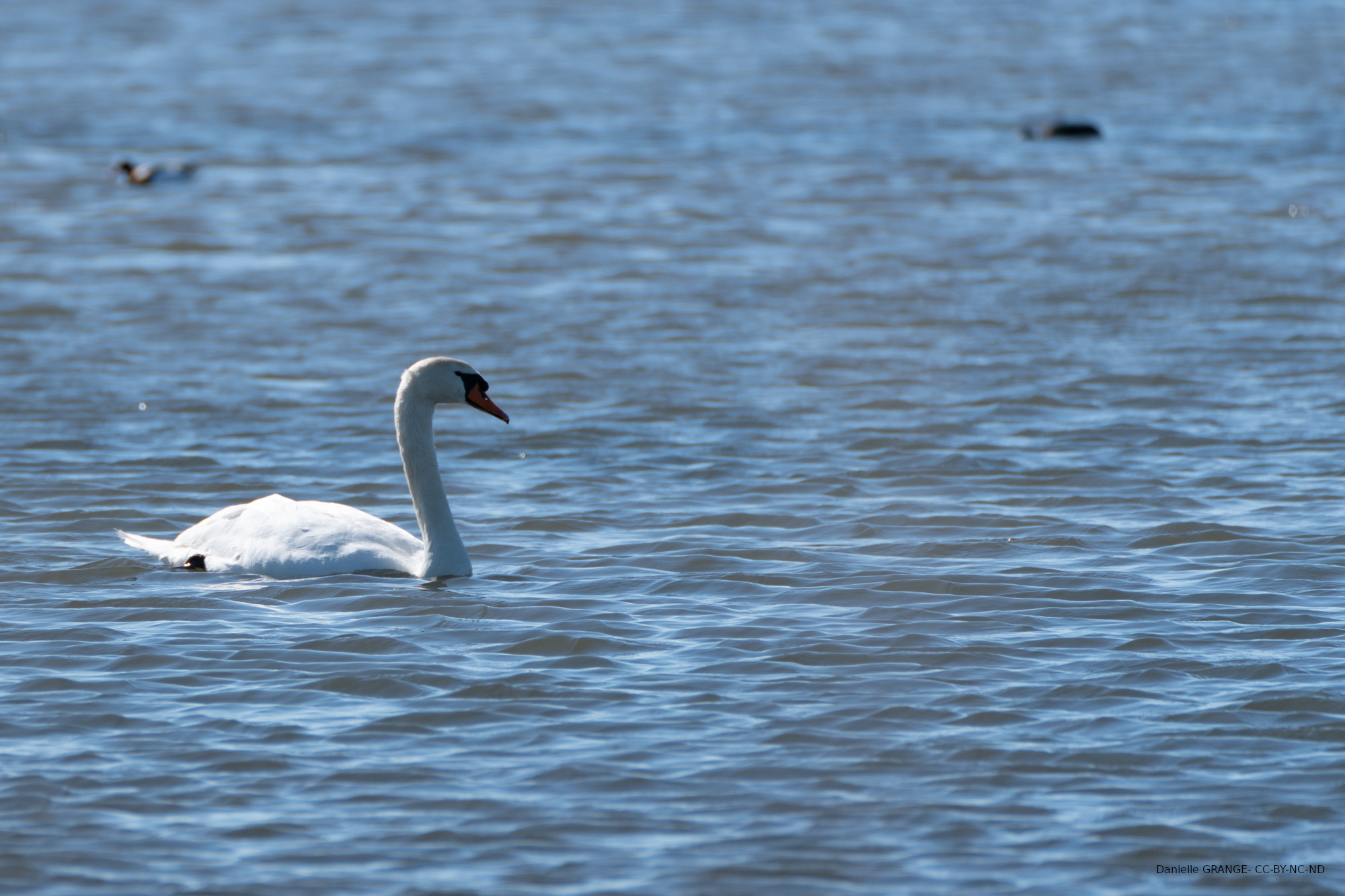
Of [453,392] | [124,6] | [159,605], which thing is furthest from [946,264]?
[124,6]

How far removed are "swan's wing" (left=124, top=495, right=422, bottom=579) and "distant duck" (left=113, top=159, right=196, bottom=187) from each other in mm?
13978

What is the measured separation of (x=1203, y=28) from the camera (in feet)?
136

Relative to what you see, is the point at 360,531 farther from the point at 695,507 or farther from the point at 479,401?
the point at 695,507

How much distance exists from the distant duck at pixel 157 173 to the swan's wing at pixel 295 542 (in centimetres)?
1398

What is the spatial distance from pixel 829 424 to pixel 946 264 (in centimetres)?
547

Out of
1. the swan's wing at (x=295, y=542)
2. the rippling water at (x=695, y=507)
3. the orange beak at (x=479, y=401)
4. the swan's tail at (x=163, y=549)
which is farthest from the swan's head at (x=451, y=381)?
the swan's tail at (x=163, y=549)

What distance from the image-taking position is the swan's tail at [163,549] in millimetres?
9062

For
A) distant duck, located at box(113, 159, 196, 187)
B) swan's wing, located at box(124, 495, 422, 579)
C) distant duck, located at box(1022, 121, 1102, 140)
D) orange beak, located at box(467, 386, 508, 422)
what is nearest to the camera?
swan's wing, located at box(124, 495, 422, 579)

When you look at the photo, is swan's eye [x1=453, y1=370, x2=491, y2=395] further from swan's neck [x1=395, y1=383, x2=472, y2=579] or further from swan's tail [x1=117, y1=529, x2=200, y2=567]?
swan's tail [x1=117, y1=529, x2=200, y2=567]

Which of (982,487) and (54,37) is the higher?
(54,37)

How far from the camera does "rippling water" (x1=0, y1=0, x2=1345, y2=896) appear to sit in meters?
6.09

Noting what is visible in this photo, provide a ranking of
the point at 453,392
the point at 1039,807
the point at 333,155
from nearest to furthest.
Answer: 1. the point at 1039,807
2. the point at 453,392
3. the point at 333,155

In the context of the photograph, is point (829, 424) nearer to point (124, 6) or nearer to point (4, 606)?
point (4, 606)

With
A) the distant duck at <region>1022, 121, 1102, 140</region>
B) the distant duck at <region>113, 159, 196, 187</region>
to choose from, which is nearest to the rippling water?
the distant duck at <region>113, 159, 196, 187</region>
